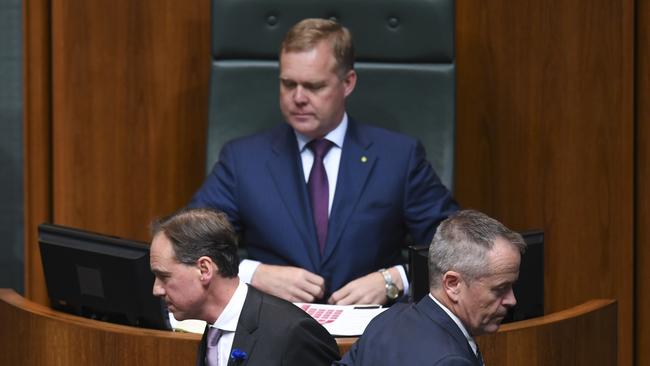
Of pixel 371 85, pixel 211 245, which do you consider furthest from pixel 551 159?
pixel 211 245

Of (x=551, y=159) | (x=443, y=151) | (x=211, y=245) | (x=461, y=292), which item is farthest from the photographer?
(x=551, y=159)

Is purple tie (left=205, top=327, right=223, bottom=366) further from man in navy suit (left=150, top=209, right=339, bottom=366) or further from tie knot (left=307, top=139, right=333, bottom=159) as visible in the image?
tie knot (left=307, top=139, right=333, bottom=159)

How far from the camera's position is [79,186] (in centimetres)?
356

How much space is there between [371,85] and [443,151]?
0.26 metres

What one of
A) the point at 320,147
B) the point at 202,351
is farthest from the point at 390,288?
the point at 202,351

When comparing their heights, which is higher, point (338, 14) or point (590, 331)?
point (338, 14)

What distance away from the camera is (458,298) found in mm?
1891

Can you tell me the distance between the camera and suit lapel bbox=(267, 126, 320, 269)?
9.82 feet

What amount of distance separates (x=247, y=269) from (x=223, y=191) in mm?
251

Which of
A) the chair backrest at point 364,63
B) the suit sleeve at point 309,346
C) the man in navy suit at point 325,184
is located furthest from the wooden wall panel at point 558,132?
the suit sleeve at point 309,346

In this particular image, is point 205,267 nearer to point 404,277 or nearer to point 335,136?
point 404,277

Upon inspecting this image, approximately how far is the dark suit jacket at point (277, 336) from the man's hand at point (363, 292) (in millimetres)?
654

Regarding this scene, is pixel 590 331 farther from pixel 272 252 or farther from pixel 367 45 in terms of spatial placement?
pixel 367 45

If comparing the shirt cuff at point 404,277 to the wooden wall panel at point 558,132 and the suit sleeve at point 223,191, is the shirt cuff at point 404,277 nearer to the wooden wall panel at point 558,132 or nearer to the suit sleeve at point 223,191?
the suit sleeve at point 223,191
